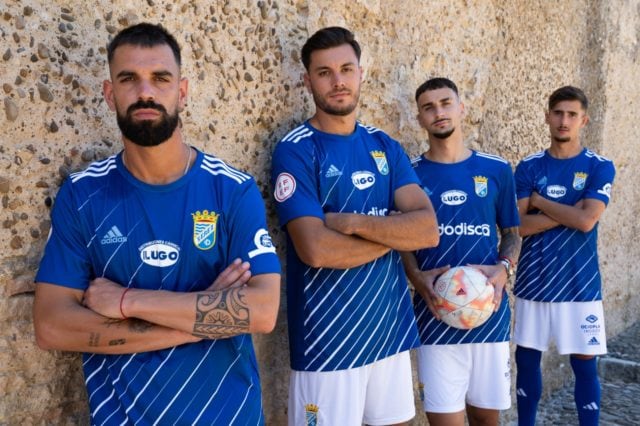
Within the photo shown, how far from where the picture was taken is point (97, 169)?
7.55 ft

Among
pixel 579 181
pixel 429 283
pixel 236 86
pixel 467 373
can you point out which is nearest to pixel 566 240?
pixel 579 181

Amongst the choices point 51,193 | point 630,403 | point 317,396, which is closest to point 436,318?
point 317,396

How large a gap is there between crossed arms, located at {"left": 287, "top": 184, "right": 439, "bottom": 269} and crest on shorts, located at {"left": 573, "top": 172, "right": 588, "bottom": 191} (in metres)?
1.98

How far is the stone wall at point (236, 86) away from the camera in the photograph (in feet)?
7.40

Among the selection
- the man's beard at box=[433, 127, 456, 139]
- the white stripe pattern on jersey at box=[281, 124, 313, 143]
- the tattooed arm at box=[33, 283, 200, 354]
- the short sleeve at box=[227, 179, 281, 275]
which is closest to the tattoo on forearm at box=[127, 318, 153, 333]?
the tattooed arm at box=[33, 283, 200, 354]

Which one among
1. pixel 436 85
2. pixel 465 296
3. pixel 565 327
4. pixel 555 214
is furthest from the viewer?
pixel 565 327

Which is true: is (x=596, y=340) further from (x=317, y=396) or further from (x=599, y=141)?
(x=599, y=141)

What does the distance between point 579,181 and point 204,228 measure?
10.4 feet

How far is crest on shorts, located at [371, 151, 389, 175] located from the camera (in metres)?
3.15

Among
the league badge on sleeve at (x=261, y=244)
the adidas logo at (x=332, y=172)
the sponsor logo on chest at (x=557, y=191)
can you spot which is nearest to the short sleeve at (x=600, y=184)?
the sponsor logo on chest at (x=557, y=191)

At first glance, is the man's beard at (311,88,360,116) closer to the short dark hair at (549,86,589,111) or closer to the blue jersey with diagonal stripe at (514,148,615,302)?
the blue jersey with diagonal stripe at (514,148,615,302)

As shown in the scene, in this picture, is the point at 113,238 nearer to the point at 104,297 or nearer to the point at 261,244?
the point at 104,297

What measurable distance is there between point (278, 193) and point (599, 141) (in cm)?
474

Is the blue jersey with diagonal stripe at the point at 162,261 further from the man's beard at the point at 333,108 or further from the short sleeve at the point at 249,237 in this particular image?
the man's beard at the point at 333,108
